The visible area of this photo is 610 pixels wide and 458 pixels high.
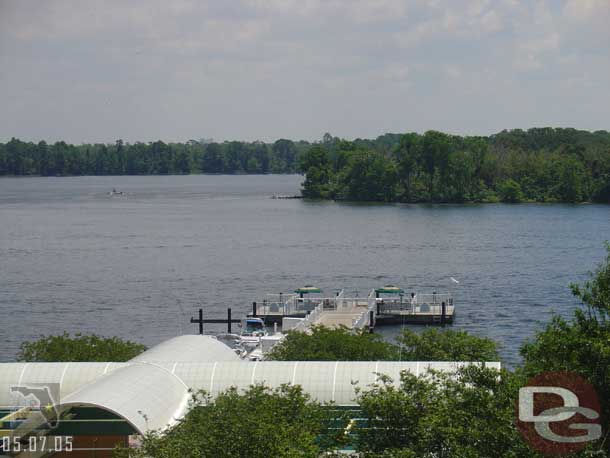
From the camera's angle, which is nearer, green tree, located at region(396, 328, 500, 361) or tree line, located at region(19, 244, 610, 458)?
tree line, located at region(19, 244, 610, 458)

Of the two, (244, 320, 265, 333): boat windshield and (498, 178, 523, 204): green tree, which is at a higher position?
(498, 178, 523, 204): green tree

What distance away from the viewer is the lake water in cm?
6419

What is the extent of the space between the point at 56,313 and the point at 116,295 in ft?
25.5

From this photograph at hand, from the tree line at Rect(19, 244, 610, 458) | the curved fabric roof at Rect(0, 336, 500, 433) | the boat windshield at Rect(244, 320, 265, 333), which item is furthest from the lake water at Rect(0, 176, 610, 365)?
the tree line at Rect(19, 244, 610, 458)

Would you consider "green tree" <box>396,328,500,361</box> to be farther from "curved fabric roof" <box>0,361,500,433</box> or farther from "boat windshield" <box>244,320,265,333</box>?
"boat windshield" <box>244,320,265,333</box>

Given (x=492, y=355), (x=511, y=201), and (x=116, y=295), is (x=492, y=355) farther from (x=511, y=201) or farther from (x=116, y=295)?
(x=511, y=201)

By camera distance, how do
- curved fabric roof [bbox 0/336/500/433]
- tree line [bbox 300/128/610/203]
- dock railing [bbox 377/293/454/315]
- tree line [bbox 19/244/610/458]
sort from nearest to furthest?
tree line [bbox 19/244/610/458] → curved fabric roof [bbox 0/336/500/433] → dock railing [bbox 377/293/454/315] → tree line [bbox 300/128/610/203]

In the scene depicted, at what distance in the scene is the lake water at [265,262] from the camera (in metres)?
64.2

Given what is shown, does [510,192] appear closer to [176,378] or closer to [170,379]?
[176,378]

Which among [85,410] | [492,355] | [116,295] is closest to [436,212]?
[116,295]

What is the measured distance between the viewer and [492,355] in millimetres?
35469

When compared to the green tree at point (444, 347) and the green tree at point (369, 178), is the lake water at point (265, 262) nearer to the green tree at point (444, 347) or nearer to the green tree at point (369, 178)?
the green tree at point (444, 347)

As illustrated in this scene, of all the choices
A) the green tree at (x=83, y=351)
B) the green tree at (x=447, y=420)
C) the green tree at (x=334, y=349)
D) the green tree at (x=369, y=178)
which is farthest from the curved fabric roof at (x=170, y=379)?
the green tree at (x=369, y=178)

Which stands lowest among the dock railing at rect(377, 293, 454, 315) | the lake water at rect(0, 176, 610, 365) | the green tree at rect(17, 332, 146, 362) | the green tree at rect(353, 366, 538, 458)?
the lake water at rect(0, 176, 610, 365)
